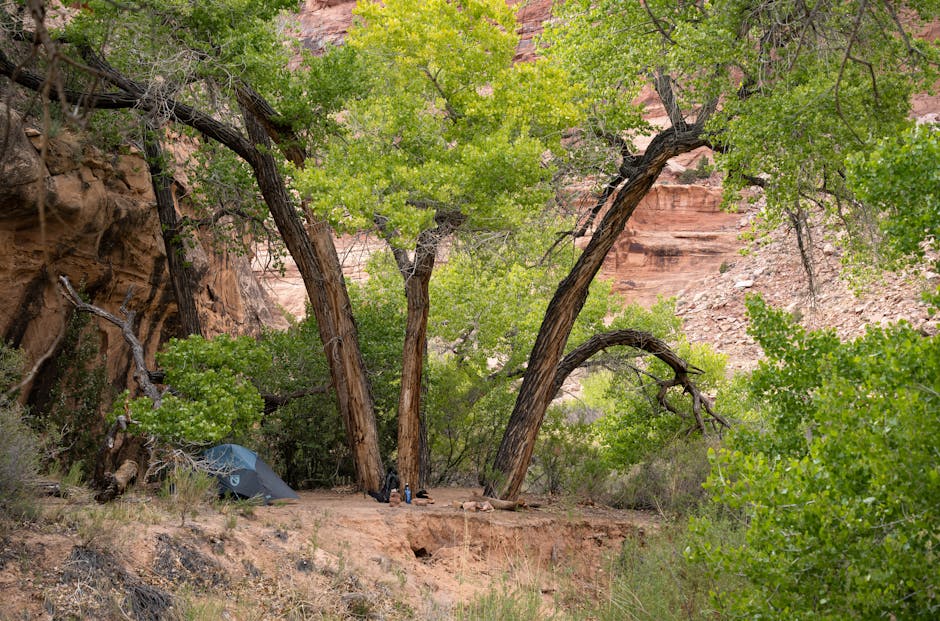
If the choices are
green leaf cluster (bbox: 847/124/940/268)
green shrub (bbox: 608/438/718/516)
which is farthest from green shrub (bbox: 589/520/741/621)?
green shrub (bbox: 608/438/718/516)

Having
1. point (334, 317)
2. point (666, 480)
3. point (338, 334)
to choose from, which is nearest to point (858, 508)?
point (338, 334)

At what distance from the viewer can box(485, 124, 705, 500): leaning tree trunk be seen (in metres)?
11.6

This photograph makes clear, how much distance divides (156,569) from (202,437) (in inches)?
101

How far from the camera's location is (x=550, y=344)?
11773 millimetres

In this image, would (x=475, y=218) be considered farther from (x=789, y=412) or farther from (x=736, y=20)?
(x=789, y=412)

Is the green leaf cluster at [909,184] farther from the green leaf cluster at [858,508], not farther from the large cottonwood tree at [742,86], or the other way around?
the large cottonwood tree at [742,86]

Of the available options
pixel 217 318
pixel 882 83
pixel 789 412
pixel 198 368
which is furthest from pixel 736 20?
pixel 217 318

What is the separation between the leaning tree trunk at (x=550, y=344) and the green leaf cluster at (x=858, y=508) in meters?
7.05

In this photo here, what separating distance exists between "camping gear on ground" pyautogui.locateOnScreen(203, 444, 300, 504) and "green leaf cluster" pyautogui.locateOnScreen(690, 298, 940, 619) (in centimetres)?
661

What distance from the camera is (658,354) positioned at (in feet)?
42.4

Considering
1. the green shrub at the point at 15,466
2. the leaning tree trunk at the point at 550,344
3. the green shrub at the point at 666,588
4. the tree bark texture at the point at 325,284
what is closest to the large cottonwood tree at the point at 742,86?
the leaning tree trunk at the point at 550,344

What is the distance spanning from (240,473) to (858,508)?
772 centimetres

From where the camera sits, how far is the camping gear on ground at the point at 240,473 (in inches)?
387

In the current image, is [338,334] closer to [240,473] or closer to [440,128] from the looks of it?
[240,473]
